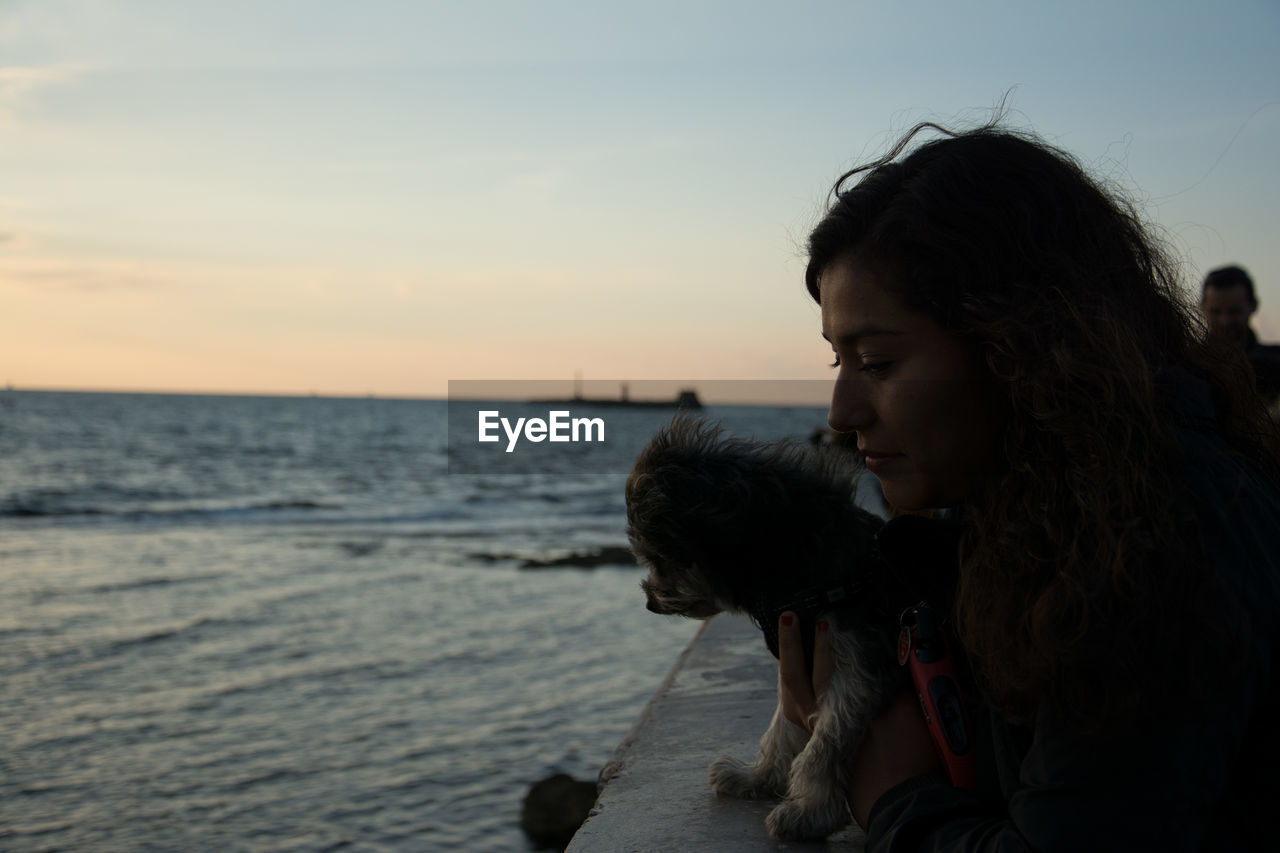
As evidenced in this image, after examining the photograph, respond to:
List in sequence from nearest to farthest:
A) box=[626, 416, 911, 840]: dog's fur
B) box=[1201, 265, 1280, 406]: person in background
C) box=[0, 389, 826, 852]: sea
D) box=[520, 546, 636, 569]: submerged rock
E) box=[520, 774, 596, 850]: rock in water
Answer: box=[626, 416, 911, 840]: dog's fur, box=[520, 774, 596, 850]: rock in water, box=[0, 389, 826, 852]: sea, box=[1201, 265, 1280, 406]: person in background, box=[520, 546, 636, 569]: submerged rock

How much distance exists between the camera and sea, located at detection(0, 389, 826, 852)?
5051 millimetres

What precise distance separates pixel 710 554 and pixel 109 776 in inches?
177

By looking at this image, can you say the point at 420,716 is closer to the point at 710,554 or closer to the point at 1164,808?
the point at 710,554

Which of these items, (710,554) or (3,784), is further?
(3,784)

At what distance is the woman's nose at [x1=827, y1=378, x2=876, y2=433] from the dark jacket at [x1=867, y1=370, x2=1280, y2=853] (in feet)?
1.63

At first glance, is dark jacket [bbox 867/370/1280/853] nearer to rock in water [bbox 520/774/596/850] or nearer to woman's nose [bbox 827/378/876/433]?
woman's nose [bbox 827/378/876/433]

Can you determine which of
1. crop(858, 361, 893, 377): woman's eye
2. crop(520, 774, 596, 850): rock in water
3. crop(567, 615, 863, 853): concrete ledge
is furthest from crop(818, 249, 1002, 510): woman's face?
crop(520, 774, 596, 850): rock in water

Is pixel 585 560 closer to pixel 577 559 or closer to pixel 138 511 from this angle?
pixel 577 559

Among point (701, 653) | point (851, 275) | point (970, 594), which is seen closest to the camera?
point (970, 594)

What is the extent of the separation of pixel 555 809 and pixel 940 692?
3.31m

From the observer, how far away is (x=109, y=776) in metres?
5.55

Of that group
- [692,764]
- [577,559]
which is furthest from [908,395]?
[577,559]

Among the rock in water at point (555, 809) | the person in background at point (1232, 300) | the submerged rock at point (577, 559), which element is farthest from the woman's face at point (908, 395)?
the submerged rock at point (577, 559)

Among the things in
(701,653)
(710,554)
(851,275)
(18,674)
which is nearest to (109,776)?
(18,674)
